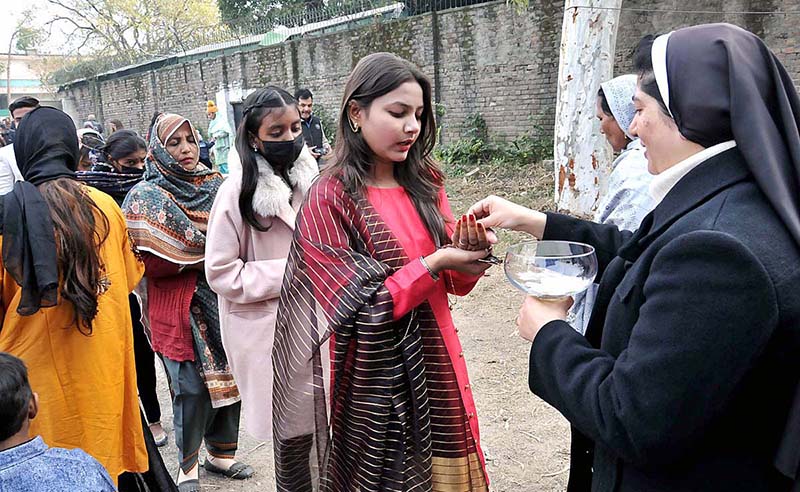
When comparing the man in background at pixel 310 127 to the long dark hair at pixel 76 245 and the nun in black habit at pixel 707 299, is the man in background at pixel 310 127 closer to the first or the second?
the long dark hair at pixel 76 245

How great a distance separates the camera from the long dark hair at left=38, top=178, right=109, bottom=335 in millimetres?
2227

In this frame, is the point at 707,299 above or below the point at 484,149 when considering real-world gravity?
above

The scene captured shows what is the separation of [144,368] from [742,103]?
3.49 meters

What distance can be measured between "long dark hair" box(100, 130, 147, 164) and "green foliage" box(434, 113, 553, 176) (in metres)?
7.66

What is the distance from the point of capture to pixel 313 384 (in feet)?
6.11

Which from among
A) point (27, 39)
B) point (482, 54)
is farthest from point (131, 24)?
point (482, 54)

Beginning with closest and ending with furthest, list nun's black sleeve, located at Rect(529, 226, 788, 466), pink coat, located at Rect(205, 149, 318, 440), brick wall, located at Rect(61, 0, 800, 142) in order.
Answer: nun's black sleeve, located at Rect(529, 226, 788, 466) → pink coat, located at Rect(205, 149, 318, 440) → brick wall, located at Rect(61, 0, 800, 142)

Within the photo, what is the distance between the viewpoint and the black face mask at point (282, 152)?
105 inches

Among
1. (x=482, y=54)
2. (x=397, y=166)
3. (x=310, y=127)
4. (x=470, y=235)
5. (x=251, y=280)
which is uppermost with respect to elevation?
(x=482, y=54)

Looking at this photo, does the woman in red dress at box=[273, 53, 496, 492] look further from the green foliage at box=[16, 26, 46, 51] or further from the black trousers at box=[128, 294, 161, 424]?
the green foliage at box=[16, 26, 46, 51]

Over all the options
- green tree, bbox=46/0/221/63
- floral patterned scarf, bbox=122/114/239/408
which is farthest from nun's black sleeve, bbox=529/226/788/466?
green tree, bbox=46/0/221/63

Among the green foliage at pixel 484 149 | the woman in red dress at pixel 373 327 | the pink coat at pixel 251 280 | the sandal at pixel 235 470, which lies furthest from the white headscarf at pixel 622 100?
the green foliage at pixel 484 149

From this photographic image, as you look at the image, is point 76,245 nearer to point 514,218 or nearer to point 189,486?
point 189,486

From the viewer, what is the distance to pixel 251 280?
2508mm
